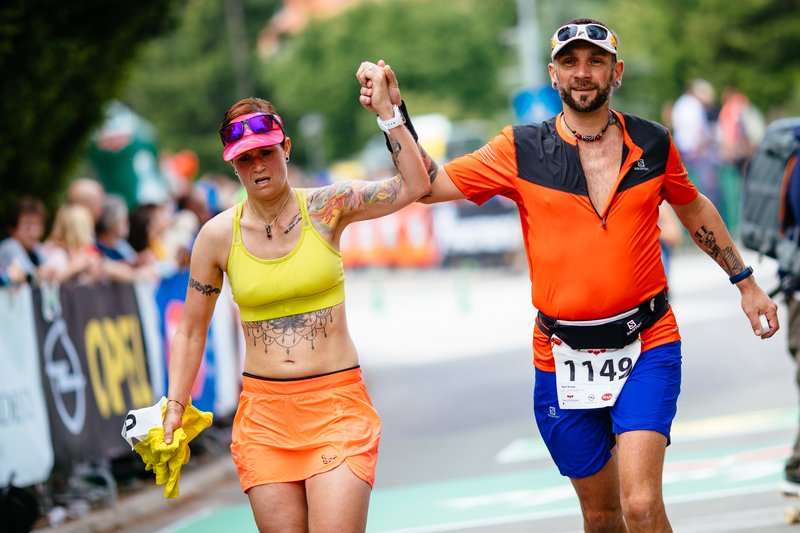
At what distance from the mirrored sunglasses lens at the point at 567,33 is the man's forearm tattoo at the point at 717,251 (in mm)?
1100

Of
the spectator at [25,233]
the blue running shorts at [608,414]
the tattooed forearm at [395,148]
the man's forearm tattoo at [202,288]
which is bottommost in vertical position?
the blue running shorts at [608,414]

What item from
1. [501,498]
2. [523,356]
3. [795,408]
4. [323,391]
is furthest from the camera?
[523,356]

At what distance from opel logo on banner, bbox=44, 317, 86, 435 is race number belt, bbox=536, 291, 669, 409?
502 centimetres

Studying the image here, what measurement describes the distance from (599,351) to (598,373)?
91 mm

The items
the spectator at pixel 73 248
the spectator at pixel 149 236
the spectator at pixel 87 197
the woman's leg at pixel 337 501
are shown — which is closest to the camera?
the woman's leg at pixel 337 501

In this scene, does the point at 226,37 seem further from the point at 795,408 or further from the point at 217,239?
the point at 217,239

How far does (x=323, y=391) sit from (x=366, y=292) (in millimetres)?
23922

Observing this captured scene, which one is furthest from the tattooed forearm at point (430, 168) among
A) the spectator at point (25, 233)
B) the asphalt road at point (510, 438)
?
the spectator at point (25, 233)

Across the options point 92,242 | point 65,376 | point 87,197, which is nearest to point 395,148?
point 65,376

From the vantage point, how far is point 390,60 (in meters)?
69.4

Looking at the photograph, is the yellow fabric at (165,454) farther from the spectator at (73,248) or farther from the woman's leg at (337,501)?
the spectator at (73,248)

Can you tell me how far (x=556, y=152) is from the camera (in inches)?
225

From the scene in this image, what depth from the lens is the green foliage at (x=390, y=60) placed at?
71000 millimetres

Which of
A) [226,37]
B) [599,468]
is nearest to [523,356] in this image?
[599,468]
